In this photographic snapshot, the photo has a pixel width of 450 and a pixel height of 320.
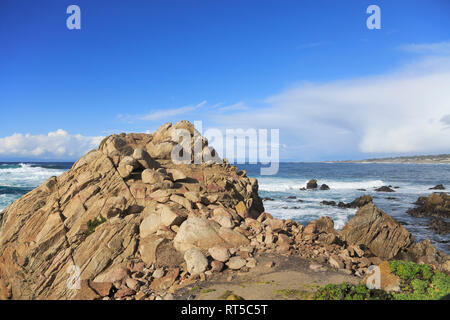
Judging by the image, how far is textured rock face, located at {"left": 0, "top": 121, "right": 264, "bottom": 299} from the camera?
10.6 metres

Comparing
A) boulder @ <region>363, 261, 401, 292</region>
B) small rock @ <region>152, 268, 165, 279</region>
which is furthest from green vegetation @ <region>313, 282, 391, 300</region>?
small rock @ <region>152, 268, 165, 279</region>

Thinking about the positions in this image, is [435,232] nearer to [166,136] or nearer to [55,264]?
[166,136]

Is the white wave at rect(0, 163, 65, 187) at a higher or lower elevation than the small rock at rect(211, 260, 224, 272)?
lower

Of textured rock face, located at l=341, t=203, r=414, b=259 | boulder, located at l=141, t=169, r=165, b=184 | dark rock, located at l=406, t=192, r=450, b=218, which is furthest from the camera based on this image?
dark rock, located at l=406, t=192, r=450, b=218

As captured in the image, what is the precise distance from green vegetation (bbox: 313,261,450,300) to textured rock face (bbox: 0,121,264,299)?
17.6 feet

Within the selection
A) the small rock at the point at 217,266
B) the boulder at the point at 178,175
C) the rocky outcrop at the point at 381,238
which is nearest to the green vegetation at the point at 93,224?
the boulder at the point at 178,175

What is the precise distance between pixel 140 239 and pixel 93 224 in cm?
232

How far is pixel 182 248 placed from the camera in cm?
1089

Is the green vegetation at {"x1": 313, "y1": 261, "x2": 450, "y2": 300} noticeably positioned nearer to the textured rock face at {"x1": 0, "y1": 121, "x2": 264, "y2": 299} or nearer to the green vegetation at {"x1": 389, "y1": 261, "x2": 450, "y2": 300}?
the green vegetation at {"x1": 389, "y1": 261, "x2": 450, "y2": 300}

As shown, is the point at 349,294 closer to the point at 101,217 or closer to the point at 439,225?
the point at 101,217

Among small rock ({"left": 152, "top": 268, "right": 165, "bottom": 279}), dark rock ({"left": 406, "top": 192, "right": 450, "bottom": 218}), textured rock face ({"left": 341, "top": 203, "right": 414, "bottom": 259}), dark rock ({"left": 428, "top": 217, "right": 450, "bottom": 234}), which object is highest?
small rock ({"left": 152, "top": 268, "right": 165, "bottom": 279})

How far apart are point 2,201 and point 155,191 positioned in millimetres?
38177

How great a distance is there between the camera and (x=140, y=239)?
11602 mm

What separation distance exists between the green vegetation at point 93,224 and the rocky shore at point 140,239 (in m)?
0.05
